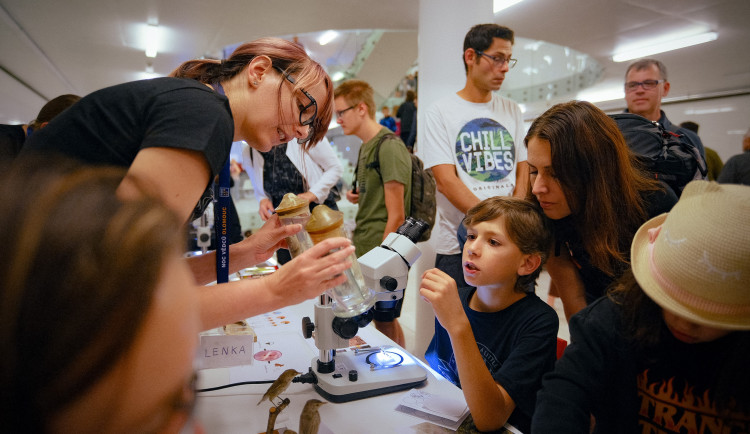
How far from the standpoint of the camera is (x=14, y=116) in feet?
20.3

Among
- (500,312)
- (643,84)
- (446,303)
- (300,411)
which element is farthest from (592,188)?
(643,84)

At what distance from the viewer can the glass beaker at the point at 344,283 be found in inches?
41.3

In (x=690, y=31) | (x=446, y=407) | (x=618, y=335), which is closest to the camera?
(x=618, y=335)

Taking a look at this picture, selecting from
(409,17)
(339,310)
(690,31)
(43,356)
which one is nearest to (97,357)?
(43,356)

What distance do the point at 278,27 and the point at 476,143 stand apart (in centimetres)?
461

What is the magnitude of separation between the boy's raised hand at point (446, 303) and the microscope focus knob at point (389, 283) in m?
0.09

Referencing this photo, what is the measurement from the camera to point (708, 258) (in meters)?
0.68

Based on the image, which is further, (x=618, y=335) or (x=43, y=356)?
(x=618, y=335)

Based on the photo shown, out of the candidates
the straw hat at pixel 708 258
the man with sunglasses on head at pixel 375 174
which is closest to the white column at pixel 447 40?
the man with sunglasses on head at pixel 375 174

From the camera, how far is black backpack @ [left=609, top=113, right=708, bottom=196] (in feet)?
4.40

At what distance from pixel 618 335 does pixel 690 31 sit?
6.66 m

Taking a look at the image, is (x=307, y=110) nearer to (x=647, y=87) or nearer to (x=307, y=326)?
(x=307, y=326)

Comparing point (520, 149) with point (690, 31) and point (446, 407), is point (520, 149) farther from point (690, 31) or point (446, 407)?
point (690, 31)

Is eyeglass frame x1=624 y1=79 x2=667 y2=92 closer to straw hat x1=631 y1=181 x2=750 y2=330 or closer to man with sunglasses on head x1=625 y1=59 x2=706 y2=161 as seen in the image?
man with sunglasses on head x1=625 y1=59 x2=706 y2=161
